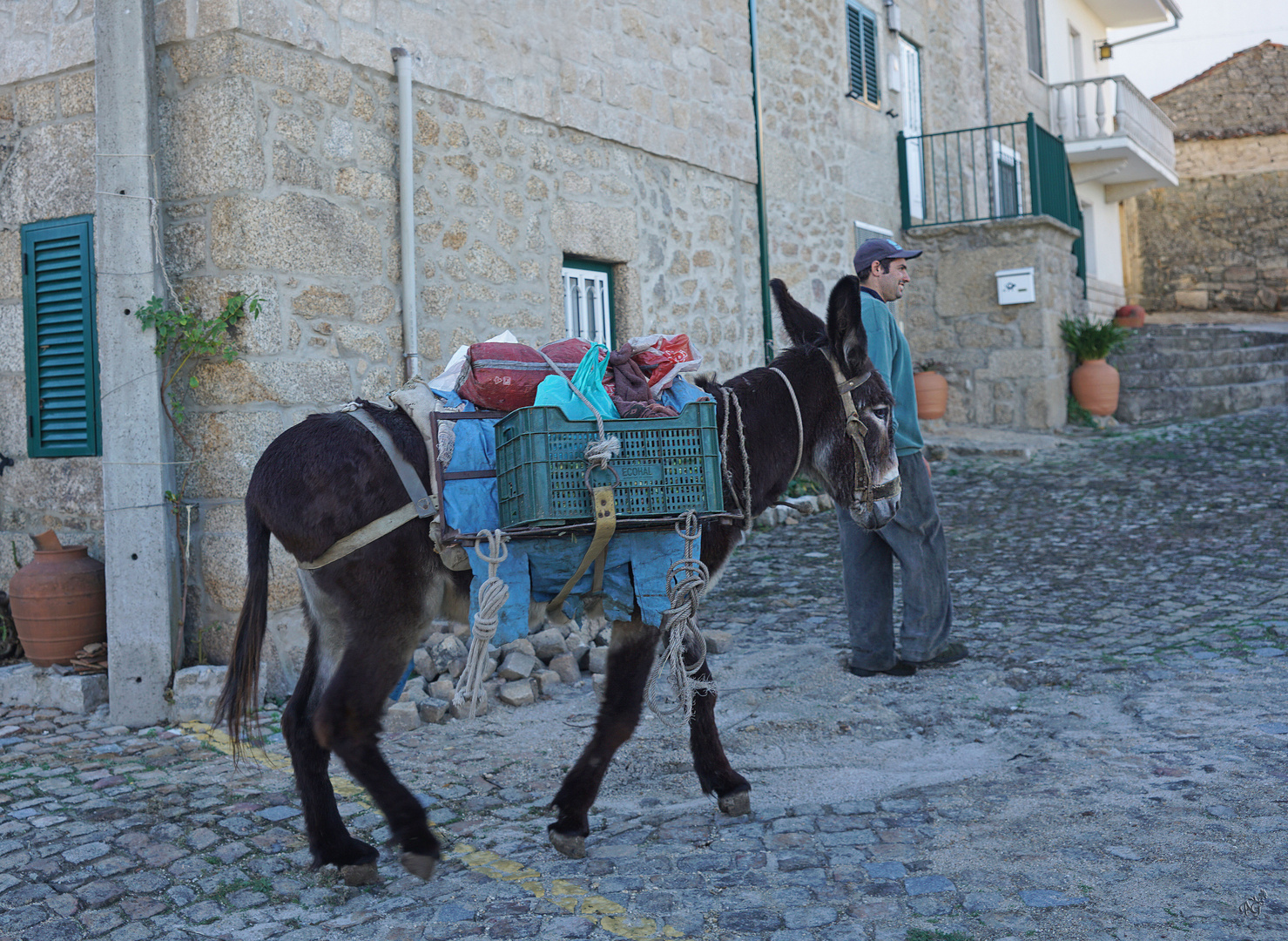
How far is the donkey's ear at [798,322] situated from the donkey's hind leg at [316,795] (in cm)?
194

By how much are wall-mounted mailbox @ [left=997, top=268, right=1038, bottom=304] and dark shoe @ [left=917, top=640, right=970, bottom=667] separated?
911 centimetres

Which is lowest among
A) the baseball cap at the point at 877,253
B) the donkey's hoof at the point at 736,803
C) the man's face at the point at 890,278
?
the donkey's hoof at the point at 736,803

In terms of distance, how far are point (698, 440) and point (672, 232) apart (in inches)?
228

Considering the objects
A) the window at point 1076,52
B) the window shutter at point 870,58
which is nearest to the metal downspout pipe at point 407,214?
the window shutter at point 870,58

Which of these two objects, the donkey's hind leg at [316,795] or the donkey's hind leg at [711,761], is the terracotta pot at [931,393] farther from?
the donkey's hind leg at [316,795]

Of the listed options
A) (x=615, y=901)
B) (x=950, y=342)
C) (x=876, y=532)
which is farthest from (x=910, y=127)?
(x=615, y=901)

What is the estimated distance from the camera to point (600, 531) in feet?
9.91

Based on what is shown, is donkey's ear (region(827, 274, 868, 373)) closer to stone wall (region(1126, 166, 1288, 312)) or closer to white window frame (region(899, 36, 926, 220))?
white window frame (region(899, 36, 926, 220))

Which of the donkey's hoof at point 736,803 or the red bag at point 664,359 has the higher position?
the red bag at point 664,359

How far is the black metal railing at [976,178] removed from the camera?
13.6 m

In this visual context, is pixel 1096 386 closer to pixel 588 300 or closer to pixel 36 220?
pixel 588 300

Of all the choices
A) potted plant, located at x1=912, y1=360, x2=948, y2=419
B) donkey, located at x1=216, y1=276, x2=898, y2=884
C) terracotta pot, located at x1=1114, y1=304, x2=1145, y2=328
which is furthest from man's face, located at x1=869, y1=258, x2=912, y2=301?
terracotta pot, located at x1=1114, y1=304, x2=1145, y2=328

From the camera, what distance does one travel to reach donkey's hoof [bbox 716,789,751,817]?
3451 mm

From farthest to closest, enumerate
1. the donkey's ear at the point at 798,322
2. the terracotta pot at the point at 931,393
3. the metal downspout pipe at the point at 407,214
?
the terracotta pot at the point at 931,393 < the metal downspout pipe at the point at 407,214 < the donkey's ear at the point at 798,322
